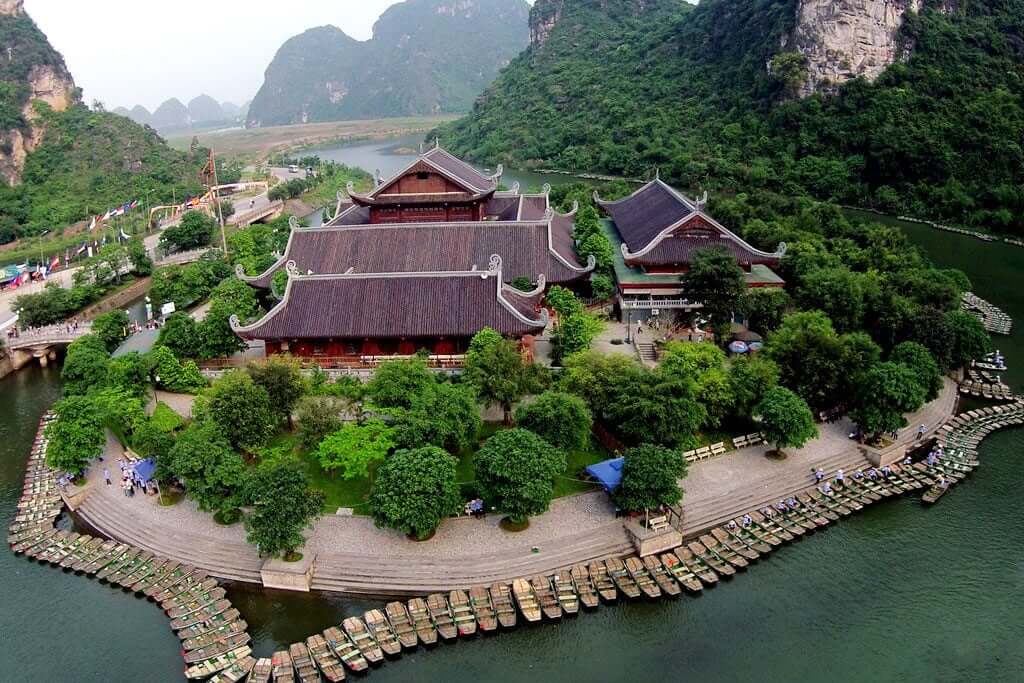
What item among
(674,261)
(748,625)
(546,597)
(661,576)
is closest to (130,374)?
(546,597)

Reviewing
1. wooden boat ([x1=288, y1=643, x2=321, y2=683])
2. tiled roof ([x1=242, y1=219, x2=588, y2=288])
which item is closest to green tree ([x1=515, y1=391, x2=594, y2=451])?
wooden boat ([x1=288, y1=643, x2=321, y2=683])

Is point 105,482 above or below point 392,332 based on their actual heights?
below

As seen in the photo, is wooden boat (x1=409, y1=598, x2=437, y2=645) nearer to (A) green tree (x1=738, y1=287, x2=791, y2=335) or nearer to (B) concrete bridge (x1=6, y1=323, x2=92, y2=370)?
(A) green tree (x1=738, y1=287, x2=791, y2=335)

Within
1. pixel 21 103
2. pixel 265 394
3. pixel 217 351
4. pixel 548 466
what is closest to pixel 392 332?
pixel 265 394

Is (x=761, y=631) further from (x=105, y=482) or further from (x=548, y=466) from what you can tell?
(x=105, y=482)

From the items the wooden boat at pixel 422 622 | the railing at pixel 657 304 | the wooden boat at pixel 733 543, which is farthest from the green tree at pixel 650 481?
the railing at pixel 657 304

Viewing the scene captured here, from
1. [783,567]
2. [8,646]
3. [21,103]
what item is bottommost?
[8,646]
